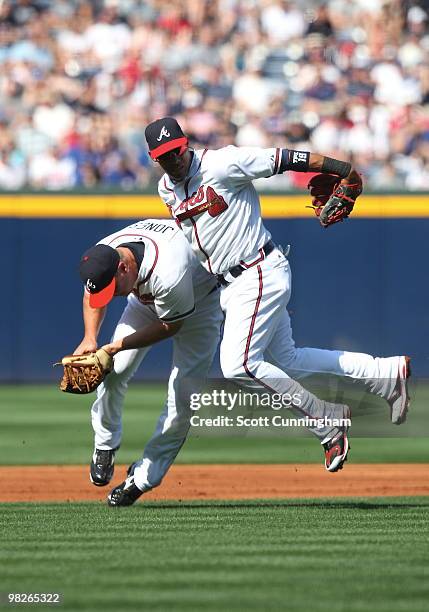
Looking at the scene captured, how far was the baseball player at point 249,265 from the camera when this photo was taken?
5.81 metres

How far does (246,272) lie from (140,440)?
3715 millimetres

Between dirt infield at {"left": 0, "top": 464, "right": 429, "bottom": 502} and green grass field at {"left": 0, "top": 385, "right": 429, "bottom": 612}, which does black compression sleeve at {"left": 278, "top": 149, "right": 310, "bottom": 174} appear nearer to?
green grass field at {"left": 0, "top": 385, "right": 429, "bottom": 612}

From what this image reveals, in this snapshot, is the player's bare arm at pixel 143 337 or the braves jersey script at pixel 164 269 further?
the player's bare arm at pixel 143 337

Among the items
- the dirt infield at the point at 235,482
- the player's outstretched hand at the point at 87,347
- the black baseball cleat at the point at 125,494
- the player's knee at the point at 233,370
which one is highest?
the player's outstretched hand at the point at 87,347

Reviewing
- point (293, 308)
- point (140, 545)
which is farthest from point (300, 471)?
point (293, 308)

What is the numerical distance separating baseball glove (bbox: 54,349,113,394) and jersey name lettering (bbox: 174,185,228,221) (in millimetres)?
813

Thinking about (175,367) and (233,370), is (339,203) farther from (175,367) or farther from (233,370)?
(175,367)

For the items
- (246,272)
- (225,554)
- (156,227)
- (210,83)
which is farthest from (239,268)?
(210,83)

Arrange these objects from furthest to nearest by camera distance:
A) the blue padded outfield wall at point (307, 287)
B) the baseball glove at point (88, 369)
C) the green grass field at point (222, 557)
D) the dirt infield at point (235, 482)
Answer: the blue padded outfield wall at point (307, 287)
the dirt infield at point (235, 482)
the baseball glove at point (88, 369)
the green grass field at point (222, 557)

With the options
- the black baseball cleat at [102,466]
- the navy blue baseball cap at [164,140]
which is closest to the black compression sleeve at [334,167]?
the navy blue baseball cap at [164,140]

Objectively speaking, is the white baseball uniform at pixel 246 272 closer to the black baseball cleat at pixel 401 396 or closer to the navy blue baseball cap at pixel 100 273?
the black baseball cleat at pixel 401 396

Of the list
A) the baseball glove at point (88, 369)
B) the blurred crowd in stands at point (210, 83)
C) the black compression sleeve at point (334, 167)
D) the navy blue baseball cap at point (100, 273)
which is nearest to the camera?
the navy blue baseball cap at point (100, 273)

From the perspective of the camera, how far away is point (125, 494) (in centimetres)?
617

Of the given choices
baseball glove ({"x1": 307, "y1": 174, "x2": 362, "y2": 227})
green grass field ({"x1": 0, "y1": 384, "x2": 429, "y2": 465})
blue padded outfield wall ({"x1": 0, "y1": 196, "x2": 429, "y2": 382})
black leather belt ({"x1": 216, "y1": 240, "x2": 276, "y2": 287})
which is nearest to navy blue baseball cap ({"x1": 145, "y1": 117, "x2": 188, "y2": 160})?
black leather belt ({"x1": 216, "y1": 240, "x2": 276, "y2": 287})
